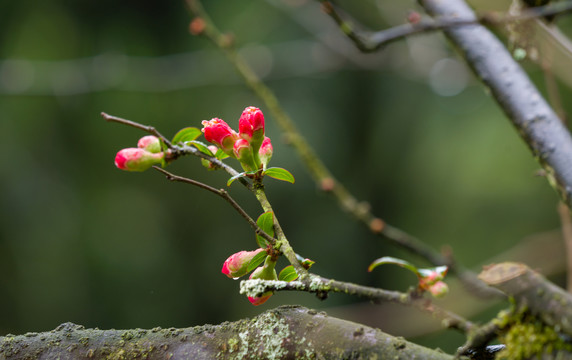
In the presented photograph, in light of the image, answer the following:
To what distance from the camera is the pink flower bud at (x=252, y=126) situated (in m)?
0.55

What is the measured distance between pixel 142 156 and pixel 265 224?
15 cm

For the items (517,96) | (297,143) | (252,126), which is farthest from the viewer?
(297,143)

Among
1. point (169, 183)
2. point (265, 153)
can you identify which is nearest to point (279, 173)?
point (265, 153)

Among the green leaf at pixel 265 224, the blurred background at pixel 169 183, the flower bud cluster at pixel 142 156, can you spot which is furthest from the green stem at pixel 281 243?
the blurred background at pixel 169 183

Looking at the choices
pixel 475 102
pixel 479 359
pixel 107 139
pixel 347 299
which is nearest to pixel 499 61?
pixel 479 359

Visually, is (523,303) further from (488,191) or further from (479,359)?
(488,191)

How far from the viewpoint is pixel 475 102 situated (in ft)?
11.9

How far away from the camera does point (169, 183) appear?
4.04 metres

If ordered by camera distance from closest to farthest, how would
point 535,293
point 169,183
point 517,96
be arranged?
point 535,293
point 517,96
point 169,183

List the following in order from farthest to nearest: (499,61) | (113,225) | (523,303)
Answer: (113,225)
(499,61)
(523,303)

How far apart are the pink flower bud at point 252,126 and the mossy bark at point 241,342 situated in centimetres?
18

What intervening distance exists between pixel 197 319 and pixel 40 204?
1.35 metres

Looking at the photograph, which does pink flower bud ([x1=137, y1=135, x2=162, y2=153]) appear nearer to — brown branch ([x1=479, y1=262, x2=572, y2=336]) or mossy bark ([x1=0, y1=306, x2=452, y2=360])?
mossy bark ([x1=0, y1=306, x2=452, y2=360])

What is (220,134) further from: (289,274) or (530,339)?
(530,339)
